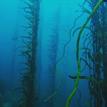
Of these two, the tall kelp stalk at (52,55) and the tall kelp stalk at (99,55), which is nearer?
the tall kelp stalk at (99,55)

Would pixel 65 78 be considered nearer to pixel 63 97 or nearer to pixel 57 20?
pixel 63 97

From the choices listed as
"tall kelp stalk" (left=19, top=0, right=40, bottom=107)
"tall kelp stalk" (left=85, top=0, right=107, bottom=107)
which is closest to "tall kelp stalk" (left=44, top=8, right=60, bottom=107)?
"tall kelp stalk" (left=19, top=0, right=40, bottom=107)

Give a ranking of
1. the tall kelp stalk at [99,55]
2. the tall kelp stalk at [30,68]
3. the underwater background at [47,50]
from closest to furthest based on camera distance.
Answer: the tall kelp stalk at [99,55] < the tall kelp stalk at [30,68] < the underwater background at [47,50]

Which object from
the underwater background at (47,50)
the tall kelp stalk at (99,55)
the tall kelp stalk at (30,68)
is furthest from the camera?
the underwater background at (47,50)

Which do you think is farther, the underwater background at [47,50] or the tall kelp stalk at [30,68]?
the underwater background at [47,50]

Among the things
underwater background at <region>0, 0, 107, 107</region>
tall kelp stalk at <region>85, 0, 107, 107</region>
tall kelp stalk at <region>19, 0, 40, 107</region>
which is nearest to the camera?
tall kelp stalk at <region>85, 0, 107, 107</region>

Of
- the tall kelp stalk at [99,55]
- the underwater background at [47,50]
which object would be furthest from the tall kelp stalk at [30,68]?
the tall kelp stalk at [99,55]

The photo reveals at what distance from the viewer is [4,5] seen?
3.10 m

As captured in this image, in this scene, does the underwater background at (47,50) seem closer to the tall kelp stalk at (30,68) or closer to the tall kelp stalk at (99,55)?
the tall kelp stalk at (30,68)

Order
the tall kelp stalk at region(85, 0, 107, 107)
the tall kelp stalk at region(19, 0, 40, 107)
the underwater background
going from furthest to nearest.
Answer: the underwater background → the tall kelp stalk at region(19, 0, 40, 107) → the tall kelp stalk at region(85, 0, 107, 107)

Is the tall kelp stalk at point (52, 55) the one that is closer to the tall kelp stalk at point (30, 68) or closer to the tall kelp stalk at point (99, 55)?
the tall kelp stalk at point (30, 68)

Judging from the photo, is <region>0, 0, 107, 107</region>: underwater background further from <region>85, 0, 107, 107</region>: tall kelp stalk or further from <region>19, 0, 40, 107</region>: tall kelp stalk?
<region>85, 0, 107, 107</region>: tall kelp stalk

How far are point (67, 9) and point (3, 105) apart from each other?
1348mm

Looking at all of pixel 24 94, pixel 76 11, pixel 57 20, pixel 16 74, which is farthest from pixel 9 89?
pixel 76 11
